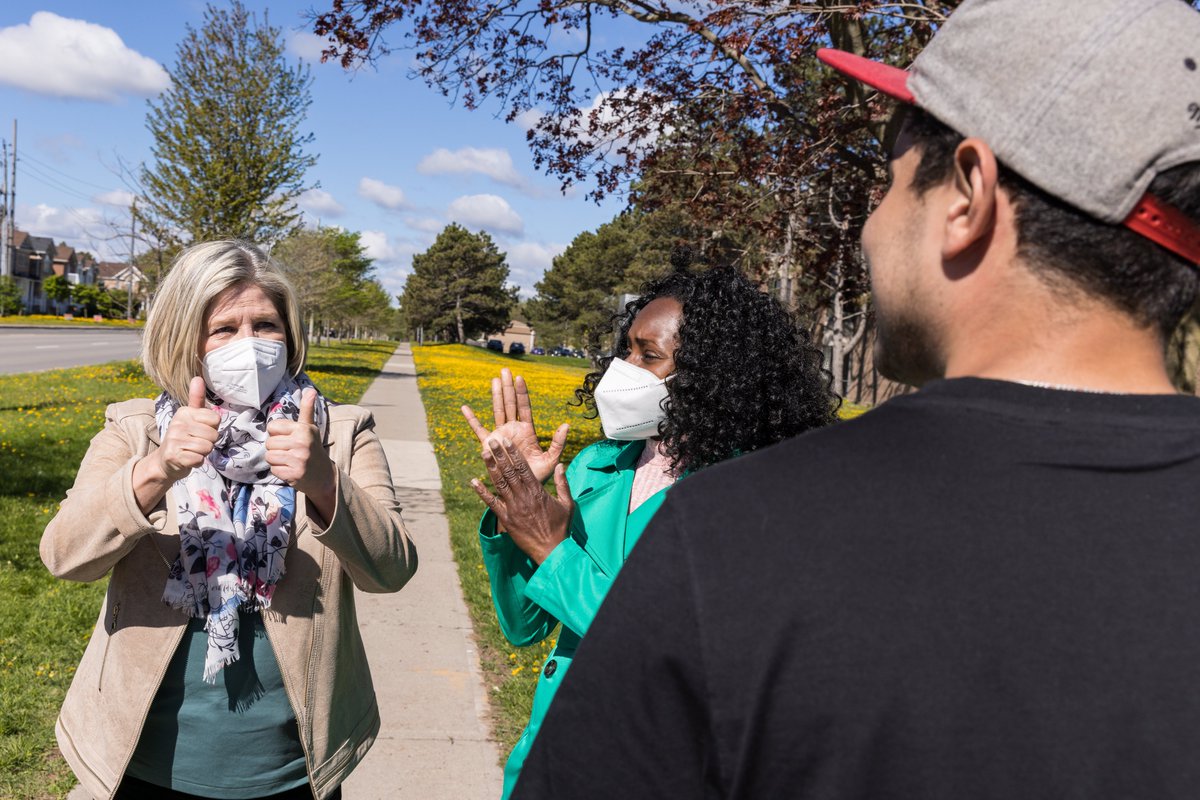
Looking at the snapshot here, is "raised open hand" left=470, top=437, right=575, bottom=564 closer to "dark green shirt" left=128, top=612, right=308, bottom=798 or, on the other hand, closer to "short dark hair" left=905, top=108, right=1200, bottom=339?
"dark green shirt" left=128, top=612, right=308, bottom=798

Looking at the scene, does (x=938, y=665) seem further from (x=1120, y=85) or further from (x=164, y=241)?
(x=164, y=241)

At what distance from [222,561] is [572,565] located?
0.95 m

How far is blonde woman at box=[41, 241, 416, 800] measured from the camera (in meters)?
2.22

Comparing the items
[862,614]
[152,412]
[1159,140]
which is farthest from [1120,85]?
[152,412]

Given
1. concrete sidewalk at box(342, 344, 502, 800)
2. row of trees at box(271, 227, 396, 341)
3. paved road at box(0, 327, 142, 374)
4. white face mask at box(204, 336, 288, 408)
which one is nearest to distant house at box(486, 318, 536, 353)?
row of trees at box(271, 227, 396, 341)

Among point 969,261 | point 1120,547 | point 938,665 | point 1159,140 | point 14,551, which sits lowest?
point 14,551

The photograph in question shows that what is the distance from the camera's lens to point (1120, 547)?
0.79m

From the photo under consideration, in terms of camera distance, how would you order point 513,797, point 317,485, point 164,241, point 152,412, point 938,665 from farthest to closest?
1. point 164,241
2. point 152,412
3. point 317,485
4. point 513,797
5. point 938,665

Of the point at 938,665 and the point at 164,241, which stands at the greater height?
the point at 164,241

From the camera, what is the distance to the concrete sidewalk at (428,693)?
3.94m

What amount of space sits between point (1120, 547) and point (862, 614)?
0.74ft

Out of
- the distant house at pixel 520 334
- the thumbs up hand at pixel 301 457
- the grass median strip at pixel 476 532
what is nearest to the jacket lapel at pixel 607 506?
the thumbs up hand at pixel 301 457

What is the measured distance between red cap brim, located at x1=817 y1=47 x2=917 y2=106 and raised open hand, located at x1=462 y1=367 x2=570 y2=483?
3.72ft

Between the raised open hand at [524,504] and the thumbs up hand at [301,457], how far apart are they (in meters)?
0.40
